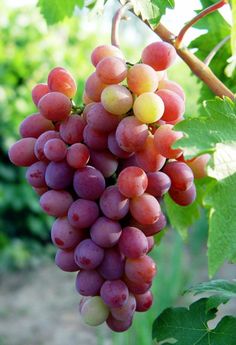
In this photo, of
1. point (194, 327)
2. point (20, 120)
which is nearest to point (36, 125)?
point (194, 327)

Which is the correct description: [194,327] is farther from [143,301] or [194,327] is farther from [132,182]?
[132,182]

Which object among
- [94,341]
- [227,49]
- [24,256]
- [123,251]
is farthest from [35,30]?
[123,251]

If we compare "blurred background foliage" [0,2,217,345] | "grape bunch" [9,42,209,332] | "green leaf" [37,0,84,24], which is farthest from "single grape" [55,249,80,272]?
"blurred background foliage" [0,2,217,345]

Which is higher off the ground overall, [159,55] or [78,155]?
[159,55]

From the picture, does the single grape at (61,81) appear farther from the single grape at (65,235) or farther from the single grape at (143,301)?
the single grape at (143,301)

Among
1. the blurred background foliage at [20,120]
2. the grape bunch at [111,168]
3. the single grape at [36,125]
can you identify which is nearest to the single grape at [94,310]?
the grape bunch at [111,168]

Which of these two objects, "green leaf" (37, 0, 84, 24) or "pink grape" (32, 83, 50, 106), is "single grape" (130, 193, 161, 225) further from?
"green leaf" (37, 0, 84, 24)
